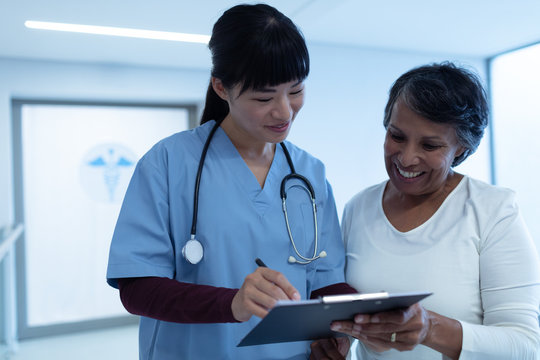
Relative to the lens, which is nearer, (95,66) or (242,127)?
(242,127)

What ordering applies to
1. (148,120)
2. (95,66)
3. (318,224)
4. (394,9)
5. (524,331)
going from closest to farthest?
(524,331) < (318,224) < (394,9) < (95,66) < (148,120)

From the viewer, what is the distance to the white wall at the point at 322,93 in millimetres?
3469

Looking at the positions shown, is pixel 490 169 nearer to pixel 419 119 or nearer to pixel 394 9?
pixel 394 9

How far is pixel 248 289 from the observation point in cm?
77

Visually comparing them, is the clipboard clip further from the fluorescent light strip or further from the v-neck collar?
the fluorescent light strip

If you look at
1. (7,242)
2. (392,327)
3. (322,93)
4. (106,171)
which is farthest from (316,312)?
(106,171)

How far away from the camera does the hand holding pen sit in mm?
752

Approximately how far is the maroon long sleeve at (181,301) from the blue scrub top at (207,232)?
0.05 metres

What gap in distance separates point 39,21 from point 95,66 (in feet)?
3.34

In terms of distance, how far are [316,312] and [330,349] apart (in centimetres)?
37

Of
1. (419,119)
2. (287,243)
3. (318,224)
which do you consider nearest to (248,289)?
(287,243)

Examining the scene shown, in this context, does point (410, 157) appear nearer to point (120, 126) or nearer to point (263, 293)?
point (263, 293)

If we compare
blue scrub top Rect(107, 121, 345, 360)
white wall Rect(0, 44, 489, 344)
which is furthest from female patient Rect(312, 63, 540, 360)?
white wall Rect(0, 44, 489, 344)

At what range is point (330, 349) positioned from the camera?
3.43 feet
